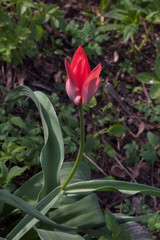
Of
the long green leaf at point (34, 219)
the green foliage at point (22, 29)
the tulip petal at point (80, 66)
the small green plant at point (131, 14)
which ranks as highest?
the tulip petal at point (80, 66)

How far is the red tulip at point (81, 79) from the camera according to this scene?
0.94 meters

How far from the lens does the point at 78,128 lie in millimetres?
1821

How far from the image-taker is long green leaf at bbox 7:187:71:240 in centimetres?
112

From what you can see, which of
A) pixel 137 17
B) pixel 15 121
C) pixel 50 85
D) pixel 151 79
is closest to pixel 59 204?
pixel 15 121

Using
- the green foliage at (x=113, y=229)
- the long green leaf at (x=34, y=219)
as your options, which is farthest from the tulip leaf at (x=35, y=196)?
the green foliage at (x=113, y=229)

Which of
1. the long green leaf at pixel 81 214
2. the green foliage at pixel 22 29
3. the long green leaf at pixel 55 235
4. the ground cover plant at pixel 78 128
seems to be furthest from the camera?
the green foliage at pixel 22 29

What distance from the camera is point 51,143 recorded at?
1336 mm

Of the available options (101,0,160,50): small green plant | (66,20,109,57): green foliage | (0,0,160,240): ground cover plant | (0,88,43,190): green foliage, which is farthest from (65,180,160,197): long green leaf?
(101,0,160,50): small green plant

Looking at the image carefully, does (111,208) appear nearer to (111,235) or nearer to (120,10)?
(111,235)

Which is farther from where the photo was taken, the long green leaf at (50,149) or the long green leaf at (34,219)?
the long green leaf at (50,149)

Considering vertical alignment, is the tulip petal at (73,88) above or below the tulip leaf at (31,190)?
above

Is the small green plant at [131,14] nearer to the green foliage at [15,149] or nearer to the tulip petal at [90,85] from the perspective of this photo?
the green foliage at [15,149]

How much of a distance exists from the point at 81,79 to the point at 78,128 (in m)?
0.88

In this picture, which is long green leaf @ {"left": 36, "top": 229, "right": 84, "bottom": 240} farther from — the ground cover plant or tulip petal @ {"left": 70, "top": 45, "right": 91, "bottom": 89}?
tulip petal @ {"left": 70, "top": 45, "right": 91, "bottom": 89}
